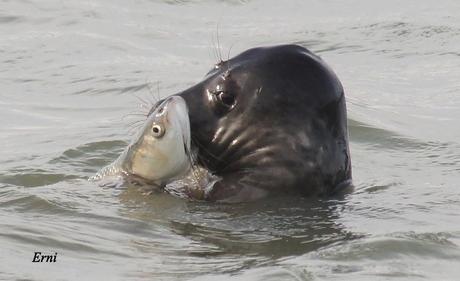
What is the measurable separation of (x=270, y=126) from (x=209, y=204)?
439 millimetres

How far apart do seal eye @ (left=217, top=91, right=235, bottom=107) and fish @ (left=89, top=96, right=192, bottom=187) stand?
23 centimetres

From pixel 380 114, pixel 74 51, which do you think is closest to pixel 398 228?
pixel 380 114

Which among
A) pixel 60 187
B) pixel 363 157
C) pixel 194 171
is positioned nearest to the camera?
pixel 194 171

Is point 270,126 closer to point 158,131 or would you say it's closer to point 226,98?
point 226,98

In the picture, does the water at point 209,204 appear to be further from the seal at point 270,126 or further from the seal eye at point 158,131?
the seal eye at point 158,131

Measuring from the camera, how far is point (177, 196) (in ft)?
20.0

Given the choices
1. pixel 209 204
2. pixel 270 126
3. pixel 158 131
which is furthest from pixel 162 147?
pixel 270 126

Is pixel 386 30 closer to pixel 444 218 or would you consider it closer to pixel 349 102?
pixel 349 102

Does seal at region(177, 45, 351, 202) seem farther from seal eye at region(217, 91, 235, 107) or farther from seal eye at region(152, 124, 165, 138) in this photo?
seal eye at region(152, 124, 165, 138)

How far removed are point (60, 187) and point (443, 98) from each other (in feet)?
12.4

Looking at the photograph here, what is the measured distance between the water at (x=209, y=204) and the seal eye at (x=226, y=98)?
0.47 meters

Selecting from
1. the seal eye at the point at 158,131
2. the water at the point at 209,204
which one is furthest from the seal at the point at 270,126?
the seal eye at the point at 158,131

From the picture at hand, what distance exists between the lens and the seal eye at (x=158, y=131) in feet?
19.0

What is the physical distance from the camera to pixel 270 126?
6.00 m
